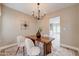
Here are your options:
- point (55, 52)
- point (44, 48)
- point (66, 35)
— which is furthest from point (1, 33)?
point (66, 35)

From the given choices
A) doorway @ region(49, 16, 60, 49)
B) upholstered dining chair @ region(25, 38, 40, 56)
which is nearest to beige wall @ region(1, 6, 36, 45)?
upholstered dining chair @ region(25, 38, 40, 56)

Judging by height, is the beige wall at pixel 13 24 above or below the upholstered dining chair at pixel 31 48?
above

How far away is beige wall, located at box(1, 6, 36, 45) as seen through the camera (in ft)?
6.92

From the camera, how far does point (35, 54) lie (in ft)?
6.95

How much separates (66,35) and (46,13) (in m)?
0.60

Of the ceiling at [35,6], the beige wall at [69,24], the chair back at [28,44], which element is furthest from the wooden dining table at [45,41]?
the ceiling at [35,6]

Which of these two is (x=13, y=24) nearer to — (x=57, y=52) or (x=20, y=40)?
(x=20, y=40)

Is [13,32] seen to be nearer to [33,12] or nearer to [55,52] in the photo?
[33,12]

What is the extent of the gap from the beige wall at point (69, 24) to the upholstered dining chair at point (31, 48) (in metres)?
0.37

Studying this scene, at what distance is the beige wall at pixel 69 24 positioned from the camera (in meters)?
2.10

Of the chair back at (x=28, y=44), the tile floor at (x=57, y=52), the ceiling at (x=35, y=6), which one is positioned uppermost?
the ceiling at (x=35, y=6)

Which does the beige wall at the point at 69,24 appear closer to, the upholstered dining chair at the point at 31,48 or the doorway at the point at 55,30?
the doorway at the point at 55,30

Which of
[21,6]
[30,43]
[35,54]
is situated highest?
[21,6]

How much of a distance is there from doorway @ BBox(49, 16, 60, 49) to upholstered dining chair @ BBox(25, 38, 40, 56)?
0.36 meters
